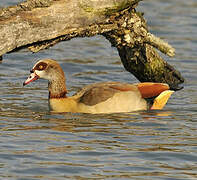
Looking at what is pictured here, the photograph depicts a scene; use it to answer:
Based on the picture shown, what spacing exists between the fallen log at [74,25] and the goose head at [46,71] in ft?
3.84

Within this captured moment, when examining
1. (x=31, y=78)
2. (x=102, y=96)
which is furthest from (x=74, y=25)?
(x=31, y=78)

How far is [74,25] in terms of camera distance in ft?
38.2

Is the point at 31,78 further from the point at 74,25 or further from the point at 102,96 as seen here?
the point at 74,25

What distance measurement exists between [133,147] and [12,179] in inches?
84.1

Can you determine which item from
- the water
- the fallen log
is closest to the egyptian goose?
the water

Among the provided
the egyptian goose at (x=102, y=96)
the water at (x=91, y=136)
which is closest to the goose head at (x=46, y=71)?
the egyptian goose at (x=102, y=96)

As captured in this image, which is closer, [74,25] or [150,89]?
[74,25]

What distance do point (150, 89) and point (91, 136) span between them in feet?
8.72

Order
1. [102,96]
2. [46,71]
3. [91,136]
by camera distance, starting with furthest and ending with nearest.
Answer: [46,71] → [102,96] → [91,136]

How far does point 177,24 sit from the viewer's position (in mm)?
22500

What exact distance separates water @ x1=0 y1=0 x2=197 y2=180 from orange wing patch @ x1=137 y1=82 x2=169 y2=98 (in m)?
0.35

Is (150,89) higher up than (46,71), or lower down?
lower down

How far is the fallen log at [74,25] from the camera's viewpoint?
11.1m

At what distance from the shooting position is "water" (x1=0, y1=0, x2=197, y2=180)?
9.01 metres
